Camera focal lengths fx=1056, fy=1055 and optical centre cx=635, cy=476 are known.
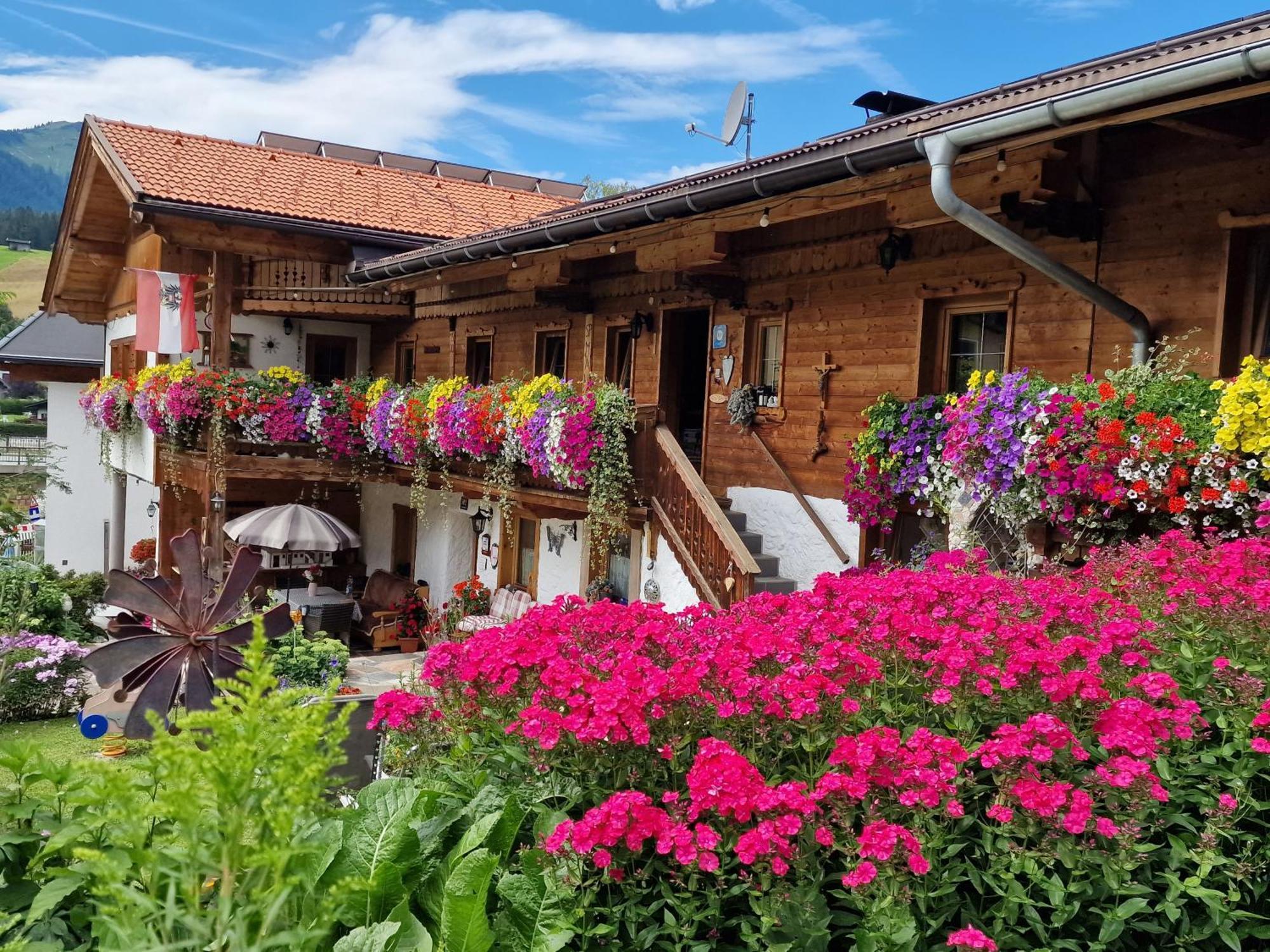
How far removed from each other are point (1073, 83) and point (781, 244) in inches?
165

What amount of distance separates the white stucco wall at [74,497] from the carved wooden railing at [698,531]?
2038cm

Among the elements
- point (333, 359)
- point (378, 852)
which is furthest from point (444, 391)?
point (378, 852)

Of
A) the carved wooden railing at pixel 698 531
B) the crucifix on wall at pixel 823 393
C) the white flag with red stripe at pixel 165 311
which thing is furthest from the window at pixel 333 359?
the crucifix on wall at pixel 823 393

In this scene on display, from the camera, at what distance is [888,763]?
277 cm

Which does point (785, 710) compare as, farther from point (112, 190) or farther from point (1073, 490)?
point (112, 190)

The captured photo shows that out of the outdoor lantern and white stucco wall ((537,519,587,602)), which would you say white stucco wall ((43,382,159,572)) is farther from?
the outdoor lantern

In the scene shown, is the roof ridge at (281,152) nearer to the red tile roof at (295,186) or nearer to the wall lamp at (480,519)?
the red tile roof at (295,186)

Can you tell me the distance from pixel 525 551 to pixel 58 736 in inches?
230

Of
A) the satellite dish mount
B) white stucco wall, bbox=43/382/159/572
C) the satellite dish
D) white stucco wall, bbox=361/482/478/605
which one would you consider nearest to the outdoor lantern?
the satellite dish mount

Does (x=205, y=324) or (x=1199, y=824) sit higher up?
(x=205, y=324)

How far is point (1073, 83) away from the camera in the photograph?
5406 mm

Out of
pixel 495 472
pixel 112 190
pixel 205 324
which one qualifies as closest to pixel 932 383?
pixel 495 472

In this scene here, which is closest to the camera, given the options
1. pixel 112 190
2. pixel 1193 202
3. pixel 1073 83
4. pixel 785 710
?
pixel 785 710

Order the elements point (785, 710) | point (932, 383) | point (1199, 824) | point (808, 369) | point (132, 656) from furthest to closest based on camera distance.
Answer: point (808, 369) < point (932, 383) < point (132, 656) < point (785, 710) < point (1199, 824)
